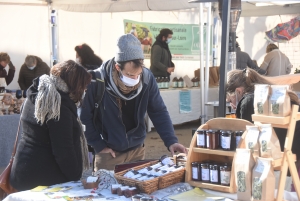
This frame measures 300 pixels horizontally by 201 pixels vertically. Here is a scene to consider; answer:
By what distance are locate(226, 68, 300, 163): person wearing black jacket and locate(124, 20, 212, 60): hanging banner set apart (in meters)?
5.86

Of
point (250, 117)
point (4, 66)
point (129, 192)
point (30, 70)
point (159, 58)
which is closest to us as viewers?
point (129, 192)

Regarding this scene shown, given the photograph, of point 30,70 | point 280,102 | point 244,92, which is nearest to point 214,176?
point 280,102

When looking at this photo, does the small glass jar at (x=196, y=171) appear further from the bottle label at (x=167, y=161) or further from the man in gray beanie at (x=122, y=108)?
the man in gray beanie at (x=122, y=108)

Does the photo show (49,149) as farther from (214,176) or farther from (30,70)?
(30,70)

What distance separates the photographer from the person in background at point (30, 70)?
799 cm

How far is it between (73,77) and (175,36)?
278 inches

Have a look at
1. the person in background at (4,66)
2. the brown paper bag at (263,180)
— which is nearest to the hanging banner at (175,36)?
the person in background at (4,66)

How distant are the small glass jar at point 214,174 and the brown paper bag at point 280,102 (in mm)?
410

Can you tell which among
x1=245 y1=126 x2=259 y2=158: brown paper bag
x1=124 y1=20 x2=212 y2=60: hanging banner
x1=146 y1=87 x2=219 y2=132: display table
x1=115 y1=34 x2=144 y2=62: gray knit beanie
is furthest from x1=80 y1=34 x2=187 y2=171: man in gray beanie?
x1=124 y1=20 x2=212 y2=60: hanging banner

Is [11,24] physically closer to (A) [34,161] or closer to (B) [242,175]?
(A) [34,161]

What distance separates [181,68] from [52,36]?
2.80 m

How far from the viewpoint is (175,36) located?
9.45 metres

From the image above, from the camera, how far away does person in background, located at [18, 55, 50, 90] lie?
799 centimetres

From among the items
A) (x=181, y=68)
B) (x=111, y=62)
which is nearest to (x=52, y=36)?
(x=181, y=68)
